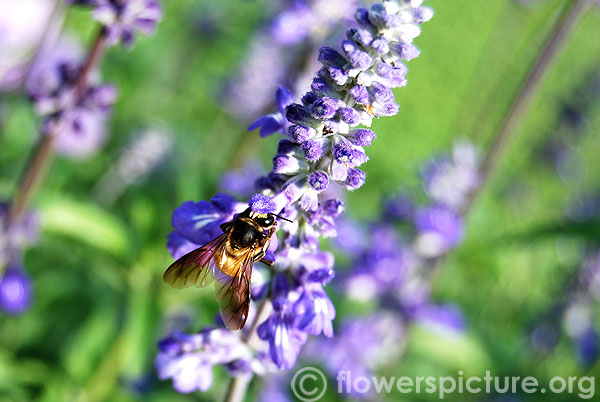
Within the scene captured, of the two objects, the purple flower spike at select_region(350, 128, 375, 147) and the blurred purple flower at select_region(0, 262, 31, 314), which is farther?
the blurred purple flower at select_region(0, 262, 31, 314)

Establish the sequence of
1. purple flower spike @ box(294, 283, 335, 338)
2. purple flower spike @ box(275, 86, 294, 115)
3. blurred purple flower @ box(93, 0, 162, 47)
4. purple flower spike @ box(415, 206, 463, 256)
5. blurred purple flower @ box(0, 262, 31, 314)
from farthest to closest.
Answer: purple flower spike @ box(415, 206, 463, 256), blurred purple flower @ box(0, 262, 31, 314), blurred purple flower @ box(93, 0, 162, 47), purple flower spike @ box(275, 86, 294, 115), purple flower spike @ box(294, 283, 335, 338)

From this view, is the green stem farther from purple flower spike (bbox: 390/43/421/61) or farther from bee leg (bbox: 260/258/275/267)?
purple flower spike (bbox: 390/43/421/61)

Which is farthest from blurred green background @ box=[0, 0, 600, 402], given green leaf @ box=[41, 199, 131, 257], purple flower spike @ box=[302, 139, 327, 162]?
purple flower spike @ box=[302, 139, 327, 162]

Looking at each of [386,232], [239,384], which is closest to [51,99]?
[239,384]

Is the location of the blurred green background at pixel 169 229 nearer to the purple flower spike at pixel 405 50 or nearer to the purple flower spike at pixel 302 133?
the purple flower spike at pixel 302 133

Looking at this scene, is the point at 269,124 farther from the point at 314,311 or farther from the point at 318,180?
the point at 314,311

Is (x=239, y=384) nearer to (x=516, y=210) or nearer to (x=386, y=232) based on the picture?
(x=386, y=232)

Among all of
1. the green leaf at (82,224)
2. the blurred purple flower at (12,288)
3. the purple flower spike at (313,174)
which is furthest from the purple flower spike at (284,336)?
the green leaf at (82,224)
